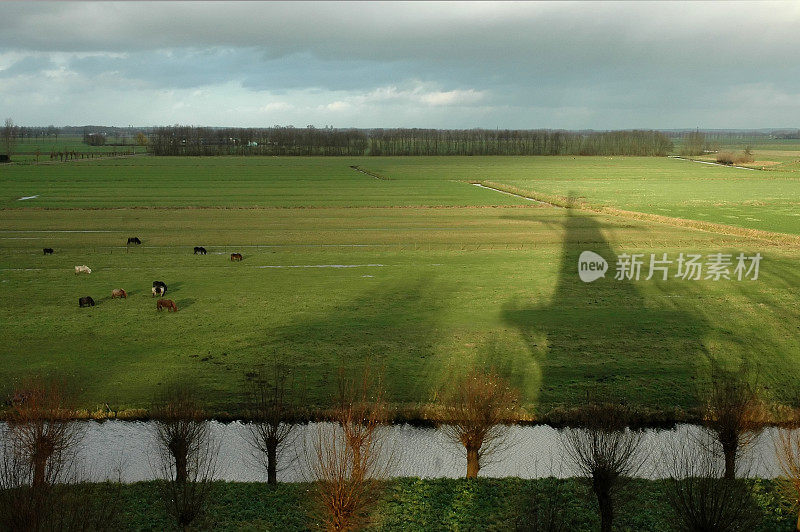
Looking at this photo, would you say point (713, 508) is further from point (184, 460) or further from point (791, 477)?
point (184, 460)

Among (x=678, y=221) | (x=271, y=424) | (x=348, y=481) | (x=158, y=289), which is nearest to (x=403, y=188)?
(x=678, y=221)

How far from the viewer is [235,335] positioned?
30312 mm

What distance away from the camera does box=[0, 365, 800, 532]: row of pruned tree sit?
14586mm

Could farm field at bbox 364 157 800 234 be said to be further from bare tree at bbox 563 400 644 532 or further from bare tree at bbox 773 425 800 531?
bare tree at bbox 563 400 644 532

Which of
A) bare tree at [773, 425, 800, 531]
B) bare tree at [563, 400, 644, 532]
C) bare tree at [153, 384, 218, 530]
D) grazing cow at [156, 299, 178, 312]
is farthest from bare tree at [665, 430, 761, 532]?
grazing cow at [156, 299, 178, 312]

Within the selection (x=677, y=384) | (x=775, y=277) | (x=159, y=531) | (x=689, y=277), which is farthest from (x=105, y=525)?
(x=775, y=277)

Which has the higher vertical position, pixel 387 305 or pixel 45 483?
pixel 45 483

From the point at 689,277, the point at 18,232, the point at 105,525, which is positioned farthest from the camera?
the point at 18,232

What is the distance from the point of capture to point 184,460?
17.7 m

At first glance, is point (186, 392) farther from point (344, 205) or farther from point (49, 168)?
point (49, 168)

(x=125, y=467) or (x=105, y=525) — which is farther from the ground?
(x=105, y=525)

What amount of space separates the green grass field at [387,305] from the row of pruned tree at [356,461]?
140 inches

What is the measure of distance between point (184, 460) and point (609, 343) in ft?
61.0

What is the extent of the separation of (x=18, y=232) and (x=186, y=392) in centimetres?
4791
